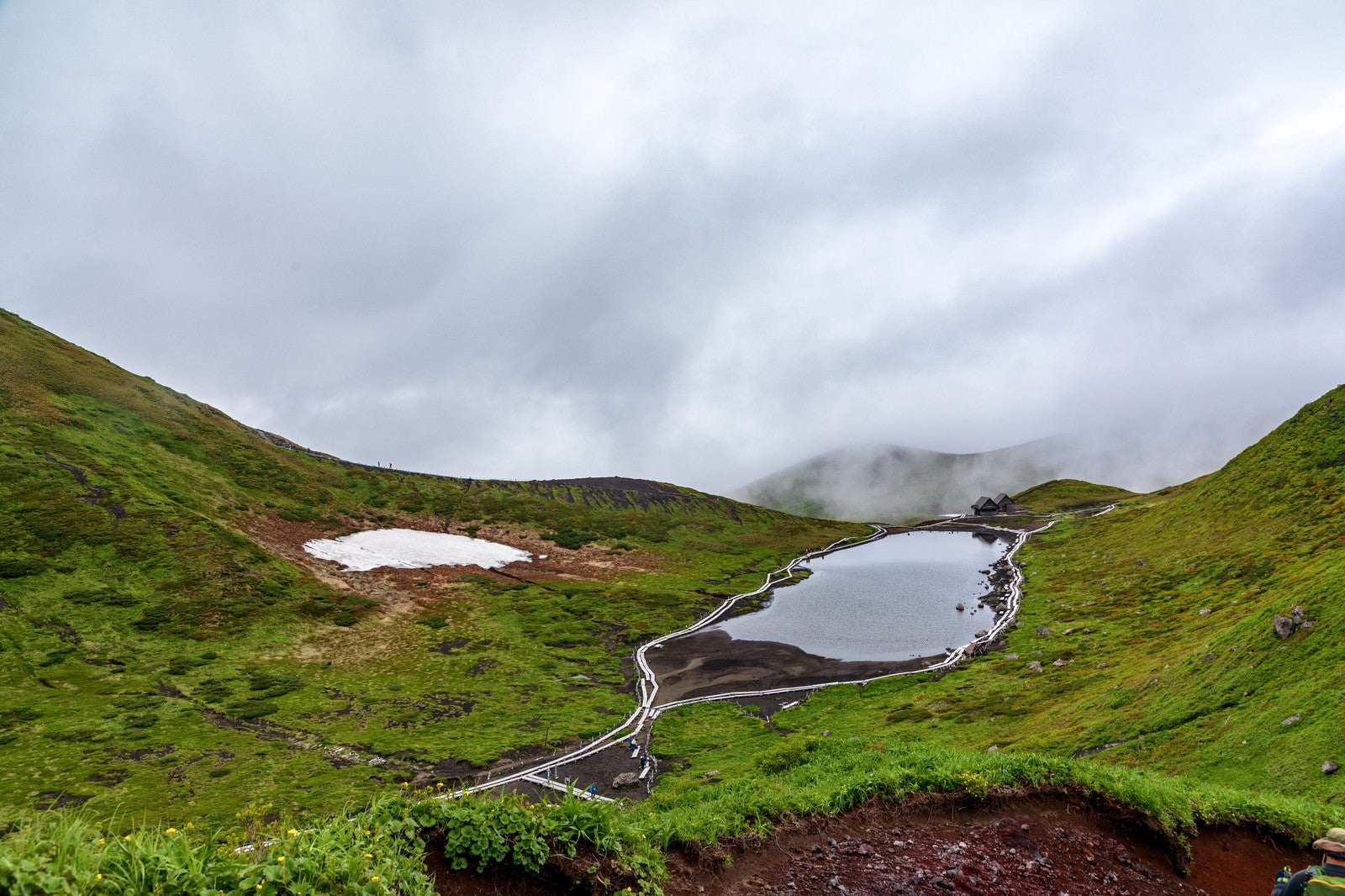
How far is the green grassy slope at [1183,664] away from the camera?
2183 centimetres

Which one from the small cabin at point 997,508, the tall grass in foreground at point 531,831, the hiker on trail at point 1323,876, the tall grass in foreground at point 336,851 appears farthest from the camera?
the small cabin at point 997,508

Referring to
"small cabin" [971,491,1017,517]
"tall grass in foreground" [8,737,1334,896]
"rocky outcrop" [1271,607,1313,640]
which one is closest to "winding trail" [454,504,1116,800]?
"tall grass in foreground" [8,737,1334,896]

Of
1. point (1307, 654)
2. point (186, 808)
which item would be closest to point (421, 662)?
point (186, 808)

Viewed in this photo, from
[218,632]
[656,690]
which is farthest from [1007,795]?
[218,632]

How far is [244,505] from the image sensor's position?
9006cm

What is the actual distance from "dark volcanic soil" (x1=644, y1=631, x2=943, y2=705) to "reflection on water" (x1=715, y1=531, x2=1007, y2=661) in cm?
373

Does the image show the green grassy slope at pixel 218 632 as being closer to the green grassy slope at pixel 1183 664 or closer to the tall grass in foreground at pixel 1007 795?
the green grassy slope at pixel 1183 664

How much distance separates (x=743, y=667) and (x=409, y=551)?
6359 cm

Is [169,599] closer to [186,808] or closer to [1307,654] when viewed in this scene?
[186,808]

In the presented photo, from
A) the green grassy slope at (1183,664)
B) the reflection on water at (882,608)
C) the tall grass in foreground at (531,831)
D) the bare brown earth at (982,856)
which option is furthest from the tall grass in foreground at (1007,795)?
the reflection on water at (882,608)

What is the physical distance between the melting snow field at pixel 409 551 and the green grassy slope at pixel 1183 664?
2401 inches

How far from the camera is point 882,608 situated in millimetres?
94812

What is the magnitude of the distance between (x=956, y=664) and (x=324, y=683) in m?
63.2

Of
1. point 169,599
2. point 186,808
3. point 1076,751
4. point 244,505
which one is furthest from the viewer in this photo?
point 244,505
